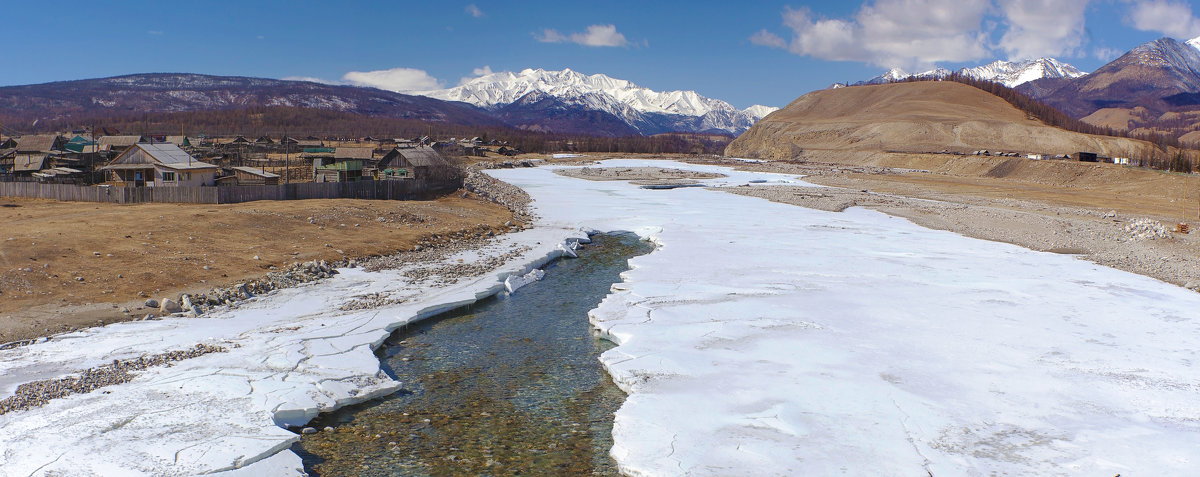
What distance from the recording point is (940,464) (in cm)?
822

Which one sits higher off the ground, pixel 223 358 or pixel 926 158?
pixel 926 158

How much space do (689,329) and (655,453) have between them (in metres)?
5.51

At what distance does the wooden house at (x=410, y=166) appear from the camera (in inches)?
1850

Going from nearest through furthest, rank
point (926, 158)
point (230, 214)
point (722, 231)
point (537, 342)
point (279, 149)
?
point (537, 342), point (230, 214), point (722, 231), point (279, 149), point (926, 158)

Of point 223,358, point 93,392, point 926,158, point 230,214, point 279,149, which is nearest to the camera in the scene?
point 93,392

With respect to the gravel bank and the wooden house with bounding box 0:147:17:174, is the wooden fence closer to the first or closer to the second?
the wooden house with bounding box 0:147:17:174

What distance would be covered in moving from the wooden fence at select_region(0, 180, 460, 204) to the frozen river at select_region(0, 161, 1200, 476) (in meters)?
13.0

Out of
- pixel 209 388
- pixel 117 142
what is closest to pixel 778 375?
pixel 209 388

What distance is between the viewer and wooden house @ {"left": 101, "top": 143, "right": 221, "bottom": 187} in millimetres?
35000

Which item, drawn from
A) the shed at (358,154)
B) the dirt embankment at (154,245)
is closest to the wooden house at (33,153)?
the dirt embankment at (154,245)

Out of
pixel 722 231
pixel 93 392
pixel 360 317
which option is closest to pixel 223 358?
pixel 93 392

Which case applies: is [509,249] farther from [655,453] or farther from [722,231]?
[655,453]

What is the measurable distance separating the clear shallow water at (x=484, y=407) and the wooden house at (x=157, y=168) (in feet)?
86.3

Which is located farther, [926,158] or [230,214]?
A: [926,158]
